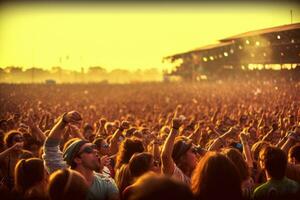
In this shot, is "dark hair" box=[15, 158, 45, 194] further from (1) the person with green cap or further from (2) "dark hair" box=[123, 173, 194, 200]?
(2) "dark hair" box=[123, 173, 194, 200]

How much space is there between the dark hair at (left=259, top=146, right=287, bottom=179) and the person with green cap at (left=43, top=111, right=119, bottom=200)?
1376 millimetres

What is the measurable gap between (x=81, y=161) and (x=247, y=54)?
45406 millimetres

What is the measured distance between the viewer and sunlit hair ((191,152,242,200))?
370 cm

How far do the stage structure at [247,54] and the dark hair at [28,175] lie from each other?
81.8ft

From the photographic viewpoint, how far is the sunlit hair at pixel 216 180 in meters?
3.70

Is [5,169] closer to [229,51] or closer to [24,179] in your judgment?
[24,179]

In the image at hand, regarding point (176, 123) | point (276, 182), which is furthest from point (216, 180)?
point (176, 123)

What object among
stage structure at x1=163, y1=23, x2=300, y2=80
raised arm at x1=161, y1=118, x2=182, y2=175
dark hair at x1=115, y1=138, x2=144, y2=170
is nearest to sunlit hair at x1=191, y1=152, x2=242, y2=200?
raised arm at x1=161, y1=118, x2=182, y2=175

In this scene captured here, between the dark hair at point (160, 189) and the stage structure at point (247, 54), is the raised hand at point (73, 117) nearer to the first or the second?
the dark hair at point (160, 189)

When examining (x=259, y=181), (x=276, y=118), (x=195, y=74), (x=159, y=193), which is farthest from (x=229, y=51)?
(x=159, y=193)

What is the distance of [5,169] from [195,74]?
209 ft

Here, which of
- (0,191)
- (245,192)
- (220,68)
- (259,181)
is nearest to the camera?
(0,191)

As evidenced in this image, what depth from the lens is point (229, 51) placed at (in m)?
59.8

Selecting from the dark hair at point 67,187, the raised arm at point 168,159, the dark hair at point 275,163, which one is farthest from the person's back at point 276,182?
the dark hair at point 67,187
